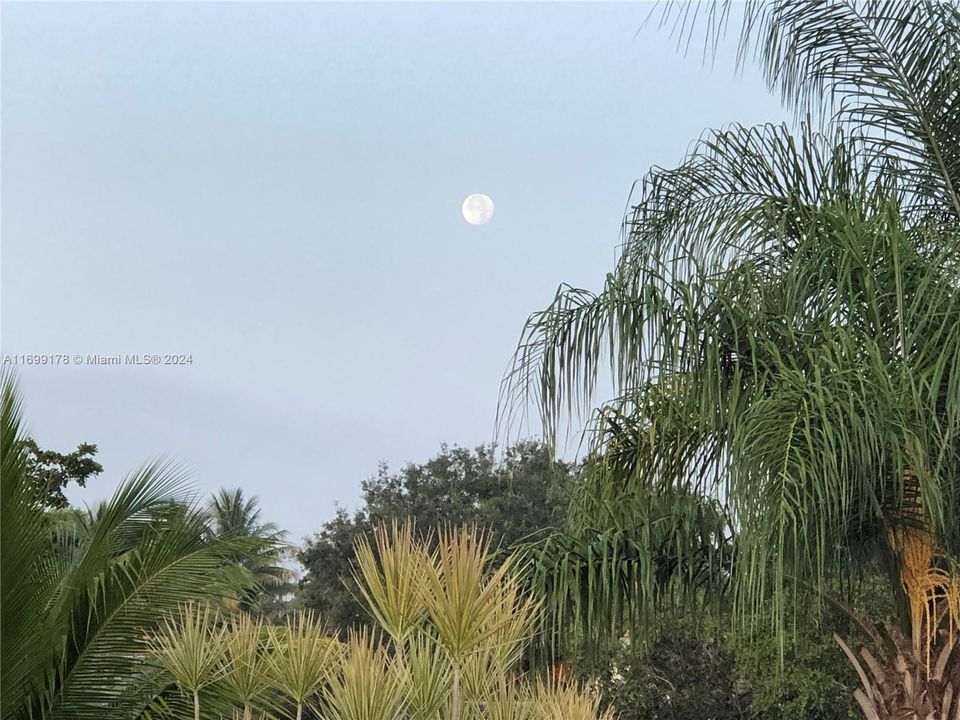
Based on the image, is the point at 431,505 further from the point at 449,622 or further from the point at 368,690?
the point at 449,622

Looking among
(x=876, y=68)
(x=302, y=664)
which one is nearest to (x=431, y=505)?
(x=302, y=664)

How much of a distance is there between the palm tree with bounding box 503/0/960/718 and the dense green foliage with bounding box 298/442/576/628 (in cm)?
1724

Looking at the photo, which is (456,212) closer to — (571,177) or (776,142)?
(571,177)

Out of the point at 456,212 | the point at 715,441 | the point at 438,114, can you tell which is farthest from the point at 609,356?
the point at 456,212

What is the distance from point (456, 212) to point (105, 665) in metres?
23.4

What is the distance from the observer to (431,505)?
2558 centimetres

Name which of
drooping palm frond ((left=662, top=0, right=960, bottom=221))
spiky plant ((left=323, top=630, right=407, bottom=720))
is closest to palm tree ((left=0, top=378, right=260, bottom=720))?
spiky plant ((left=323, top=630, right=407, bottom=720))

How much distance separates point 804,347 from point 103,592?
186 inches

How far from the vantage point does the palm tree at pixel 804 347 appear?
5.18 m

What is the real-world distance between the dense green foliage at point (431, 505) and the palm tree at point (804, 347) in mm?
17243

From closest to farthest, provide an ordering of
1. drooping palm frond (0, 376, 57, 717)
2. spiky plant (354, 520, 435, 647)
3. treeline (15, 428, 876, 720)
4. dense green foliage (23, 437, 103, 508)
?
spiky plant (354, 520, 435, 647) → drooping palm frond (0, 376, 57, 717) → treeline (15, 428, 876, 720) → dense green foliage (23, 437, 103, 508)

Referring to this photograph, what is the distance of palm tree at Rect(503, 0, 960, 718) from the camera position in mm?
5180

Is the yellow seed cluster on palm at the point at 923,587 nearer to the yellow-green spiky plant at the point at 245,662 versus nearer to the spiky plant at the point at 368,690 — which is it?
the spiky plant at the point at 368,690

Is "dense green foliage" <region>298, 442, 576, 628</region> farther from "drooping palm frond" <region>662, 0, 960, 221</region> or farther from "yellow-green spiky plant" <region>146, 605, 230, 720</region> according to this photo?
"drooping palm frond" <region>662, 0, 960, 221</region>
